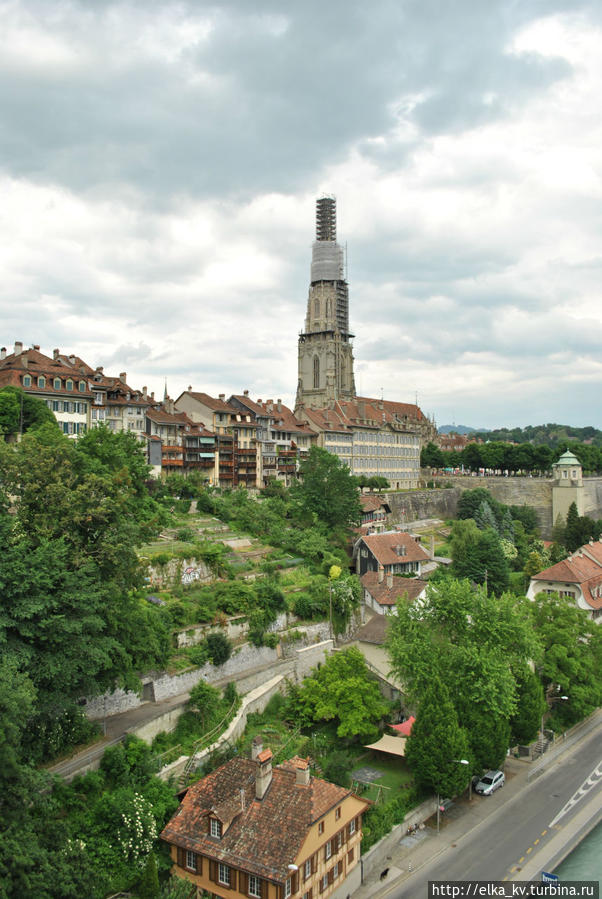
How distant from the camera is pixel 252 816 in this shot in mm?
25938

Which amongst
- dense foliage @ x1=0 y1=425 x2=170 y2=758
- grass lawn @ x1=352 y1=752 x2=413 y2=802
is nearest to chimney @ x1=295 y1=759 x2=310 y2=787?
grass lawn @ x1=352 y1=752 x2=413 y2=802

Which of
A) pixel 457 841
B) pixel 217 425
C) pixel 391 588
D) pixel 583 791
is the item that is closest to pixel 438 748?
pixel 457 841

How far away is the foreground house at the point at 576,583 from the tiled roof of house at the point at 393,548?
32.9ft

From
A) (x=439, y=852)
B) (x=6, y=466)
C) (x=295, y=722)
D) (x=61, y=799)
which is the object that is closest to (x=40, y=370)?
(x=6, y=466)

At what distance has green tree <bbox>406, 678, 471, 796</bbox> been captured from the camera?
31.0 metres

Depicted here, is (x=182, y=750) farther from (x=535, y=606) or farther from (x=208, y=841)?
(x=535, y=606)

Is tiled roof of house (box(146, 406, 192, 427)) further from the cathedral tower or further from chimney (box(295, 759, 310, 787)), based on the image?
chimney (box(295, 759, 310, 787))

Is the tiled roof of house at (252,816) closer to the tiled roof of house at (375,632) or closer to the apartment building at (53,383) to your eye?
the tiled roof of house at (375,632)

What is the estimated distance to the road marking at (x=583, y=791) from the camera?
107 feet

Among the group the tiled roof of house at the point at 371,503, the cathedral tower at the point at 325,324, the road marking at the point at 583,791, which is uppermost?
the cathedral tower at the point at 325,324

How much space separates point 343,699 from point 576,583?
92.4ft

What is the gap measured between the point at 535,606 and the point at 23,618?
105 ft

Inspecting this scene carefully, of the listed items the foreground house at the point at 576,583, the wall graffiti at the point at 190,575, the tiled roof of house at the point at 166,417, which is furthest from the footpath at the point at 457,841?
the tiled roof of house at the point at 166,417

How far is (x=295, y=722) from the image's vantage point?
1444 inches
